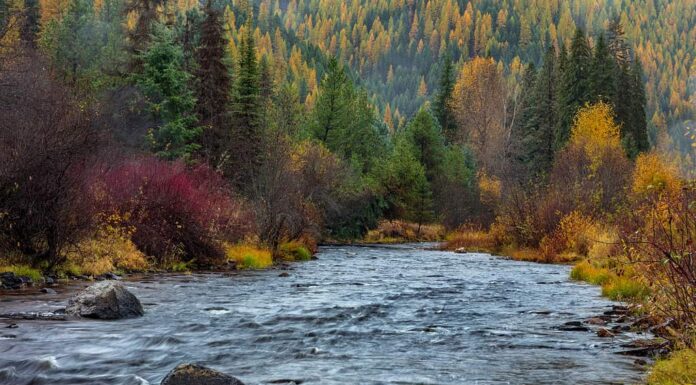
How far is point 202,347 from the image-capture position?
399 inches

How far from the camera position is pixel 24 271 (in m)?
16.8

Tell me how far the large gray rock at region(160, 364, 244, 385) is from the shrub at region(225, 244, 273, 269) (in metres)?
18.4

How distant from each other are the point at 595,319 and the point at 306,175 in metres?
36.6

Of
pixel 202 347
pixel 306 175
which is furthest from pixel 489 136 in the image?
pixel 202 347

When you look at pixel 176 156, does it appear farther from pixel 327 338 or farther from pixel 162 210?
pixel 327 338

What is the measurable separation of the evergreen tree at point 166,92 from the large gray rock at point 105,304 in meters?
23.6

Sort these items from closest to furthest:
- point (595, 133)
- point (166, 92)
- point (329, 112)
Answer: point (166, 92) → point (595, 133) → point (329, 112)

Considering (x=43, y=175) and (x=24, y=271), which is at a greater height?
(x=43, y=175)

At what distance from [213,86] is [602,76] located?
1657 inches

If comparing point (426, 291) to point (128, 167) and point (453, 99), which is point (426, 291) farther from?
point (453, 99)

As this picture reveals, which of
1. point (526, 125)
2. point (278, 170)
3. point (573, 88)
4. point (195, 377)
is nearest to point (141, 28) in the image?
point (278, 170)

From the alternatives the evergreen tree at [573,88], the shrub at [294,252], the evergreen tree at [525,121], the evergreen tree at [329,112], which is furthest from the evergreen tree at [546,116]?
the shrub at [294,252]

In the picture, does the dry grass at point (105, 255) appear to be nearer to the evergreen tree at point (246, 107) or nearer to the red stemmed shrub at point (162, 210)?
the red stemmed shrub at point (162, 210)

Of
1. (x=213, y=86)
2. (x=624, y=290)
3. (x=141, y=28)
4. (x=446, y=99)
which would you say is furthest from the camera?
(x=446, y=99)
